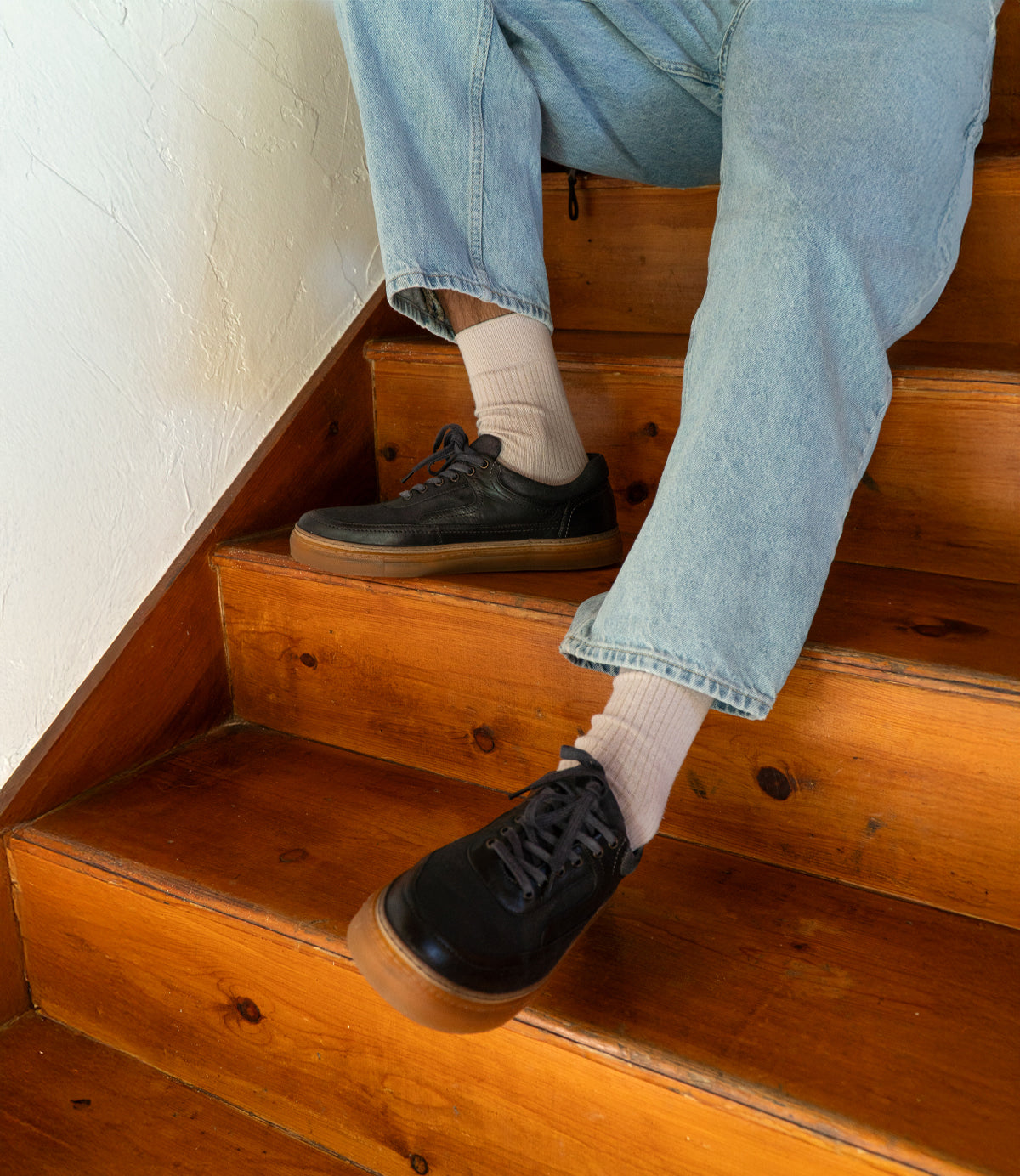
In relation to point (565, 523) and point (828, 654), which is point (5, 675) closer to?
point (565, 523)

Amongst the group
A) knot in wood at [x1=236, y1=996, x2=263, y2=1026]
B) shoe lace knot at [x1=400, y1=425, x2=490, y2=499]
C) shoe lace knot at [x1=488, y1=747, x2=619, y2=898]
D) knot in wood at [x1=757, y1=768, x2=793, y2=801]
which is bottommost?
knot in wood at [x1=236, y1=996, x2=263, y2=1026]

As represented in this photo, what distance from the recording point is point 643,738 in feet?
2.15

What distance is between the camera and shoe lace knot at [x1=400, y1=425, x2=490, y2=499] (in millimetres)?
940

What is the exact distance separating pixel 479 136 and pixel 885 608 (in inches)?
22.2

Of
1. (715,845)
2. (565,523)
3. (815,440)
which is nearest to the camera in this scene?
(815,440)

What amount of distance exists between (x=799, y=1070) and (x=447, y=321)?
71cm

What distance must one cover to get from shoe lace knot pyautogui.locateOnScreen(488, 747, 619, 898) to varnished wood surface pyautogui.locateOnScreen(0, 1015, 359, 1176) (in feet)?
1.06

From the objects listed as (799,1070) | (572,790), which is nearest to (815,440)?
(572,790)

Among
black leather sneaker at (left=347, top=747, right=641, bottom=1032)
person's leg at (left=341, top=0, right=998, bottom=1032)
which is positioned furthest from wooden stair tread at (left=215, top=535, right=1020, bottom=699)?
black leather sneaker at (left=347, top=747, right=641, bottom=1032)

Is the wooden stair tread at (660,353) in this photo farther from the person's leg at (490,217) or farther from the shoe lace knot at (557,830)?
the shoe lace knot at (557,830)

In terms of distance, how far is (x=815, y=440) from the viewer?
0.65m

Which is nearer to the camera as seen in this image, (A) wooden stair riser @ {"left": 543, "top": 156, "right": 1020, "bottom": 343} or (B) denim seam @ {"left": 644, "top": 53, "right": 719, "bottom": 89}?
(B) denim seam @ {"left": 644, "top": 53, "right": 719, "bottom": 89}

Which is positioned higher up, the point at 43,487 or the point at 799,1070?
the point at 43,487

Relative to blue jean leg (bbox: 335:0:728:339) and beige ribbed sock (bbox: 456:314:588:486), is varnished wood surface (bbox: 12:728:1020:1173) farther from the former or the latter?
blue jean leg (bbox: 335:0:728:339)
